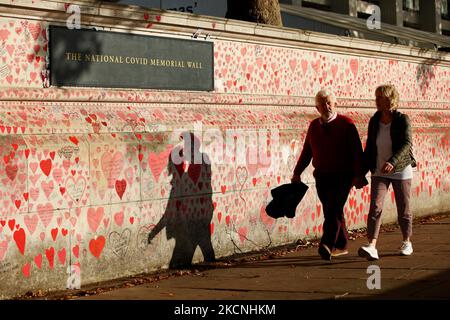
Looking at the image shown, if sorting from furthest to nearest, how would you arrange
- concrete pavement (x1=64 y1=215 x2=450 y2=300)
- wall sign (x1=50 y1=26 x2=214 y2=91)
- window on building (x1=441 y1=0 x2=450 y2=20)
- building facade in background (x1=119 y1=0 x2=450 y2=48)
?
window on building (x1=441 y1=0 x2=450 y2=20)
building facade in background (x1=119 y1=0 x2=450 y2=48)
wall sign (x1=50 y1=26 x2=214 y2=91)
concrete pavement (x1=64 y1=215 x2=450 y2=300)

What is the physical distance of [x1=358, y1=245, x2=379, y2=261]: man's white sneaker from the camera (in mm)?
10000

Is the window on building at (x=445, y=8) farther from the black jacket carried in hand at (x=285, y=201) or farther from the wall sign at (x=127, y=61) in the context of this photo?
the black jacket carried in hand at (x=285, y=201)

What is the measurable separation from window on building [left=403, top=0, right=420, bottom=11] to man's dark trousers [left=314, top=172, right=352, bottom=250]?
30.4 metres

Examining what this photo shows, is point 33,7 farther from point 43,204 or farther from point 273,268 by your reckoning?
point 273,268

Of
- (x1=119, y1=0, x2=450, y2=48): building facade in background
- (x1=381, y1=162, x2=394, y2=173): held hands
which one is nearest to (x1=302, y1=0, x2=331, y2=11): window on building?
(x1=119, y1=0, x2=450, y2=48): building facade in background

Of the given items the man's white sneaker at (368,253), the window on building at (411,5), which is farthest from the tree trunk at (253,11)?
the window on building at (411,5)

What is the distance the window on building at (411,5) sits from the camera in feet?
129

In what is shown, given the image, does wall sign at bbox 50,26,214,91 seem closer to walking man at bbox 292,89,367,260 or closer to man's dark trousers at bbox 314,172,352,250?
walking man at bbox 292,89,367,260

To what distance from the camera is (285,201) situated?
33.7 ft

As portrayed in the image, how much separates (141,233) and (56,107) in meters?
1.47

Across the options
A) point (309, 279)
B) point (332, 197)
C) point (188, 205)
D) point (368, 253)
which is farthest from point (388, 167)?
point (188, 205)

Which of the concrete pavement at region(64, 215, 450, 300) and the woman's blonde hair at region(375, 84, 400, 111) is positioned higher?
the woman's blonde hair at region(375, 84, 400, 111)

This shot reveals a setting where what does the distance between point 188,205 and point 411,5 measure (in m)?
31.6

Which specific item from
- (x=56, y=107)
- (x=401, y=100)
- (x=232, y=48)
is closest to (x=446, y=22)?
(x=401, y=100)
